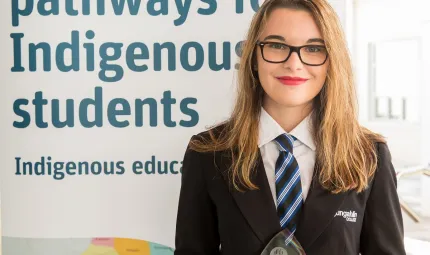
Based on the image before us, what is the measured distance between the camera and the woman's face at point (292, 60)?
1.54 meters

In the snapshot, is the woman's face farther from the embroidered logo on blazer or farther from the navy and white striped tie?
the embroidered logo on blazer

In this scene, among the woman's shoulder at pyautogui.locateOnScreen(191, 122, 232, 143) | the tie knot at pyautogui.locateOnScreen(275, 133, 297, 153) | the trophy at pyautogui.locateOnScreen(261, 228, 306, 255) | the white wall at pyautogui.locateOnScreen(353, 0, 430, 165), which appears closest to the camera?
the trophy at pyautogui.locateOnScreen(261, 228, 306, 255)

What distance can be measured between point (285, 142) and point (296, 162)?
7 centimetres

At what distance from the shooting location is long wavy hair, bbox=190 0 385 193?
60.7 inches

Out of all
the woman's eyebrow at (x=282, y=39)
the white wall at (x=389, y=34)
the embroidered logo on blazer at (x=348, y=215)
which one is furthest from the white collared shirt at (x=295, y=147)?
the white wall at (x=389, y=34)

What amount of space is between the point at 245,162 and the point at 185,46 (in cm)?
71

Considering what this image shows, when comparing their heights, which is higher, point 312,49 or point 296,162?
point 312,49

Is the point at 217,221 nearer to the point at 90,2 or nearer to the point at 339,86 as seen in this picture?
the point at 339,86

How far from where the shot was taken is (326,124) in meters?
1.58

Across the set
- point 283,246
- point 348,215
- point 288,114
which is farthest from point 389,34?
point 283,246

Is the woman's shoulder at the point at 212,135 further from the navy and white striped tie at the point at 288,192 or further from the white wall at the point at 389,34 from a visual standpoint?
the white wall at the point at 389,34

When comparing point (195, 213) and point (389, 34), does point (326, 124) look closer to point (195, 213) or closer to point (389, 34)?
point (195, 213)

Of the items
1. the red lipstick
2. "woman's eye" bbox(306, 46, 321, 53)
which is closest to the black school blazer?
→ the red lipstick

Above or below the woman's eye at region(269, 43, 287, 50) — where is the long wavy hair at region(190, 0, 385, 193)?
below
